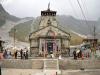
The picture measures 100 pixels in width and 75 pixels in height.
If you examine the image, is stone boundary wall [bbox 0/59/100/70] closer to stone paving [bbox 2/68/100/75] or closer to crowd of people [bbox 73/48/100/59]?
stone paving [bbox 2/68/100/75]

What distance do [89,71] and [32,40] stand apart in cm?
2721

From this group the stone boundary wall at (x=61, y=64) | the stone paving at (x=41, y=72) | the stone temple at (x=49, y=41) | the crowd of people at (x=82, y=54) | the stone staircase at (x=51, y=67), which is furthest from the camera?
the stone temple at (x=49, y=41)

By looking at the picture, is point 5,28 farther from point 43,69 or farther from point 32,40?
point 43,69

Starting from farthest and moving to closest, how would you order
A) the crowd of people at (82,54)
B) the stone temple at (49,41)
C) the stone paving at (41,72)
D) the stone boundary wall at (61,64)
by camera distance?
the stone temple at (49,41) < the crowd of people at (82,54) < the stone boundary wall at (61,64) < the stone paving at (41,72)

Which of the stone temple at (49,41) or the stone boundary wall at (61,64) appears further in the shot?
the stone temple at (49,41)

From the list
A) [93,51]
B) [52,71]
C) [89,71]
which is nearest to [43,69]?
[52,71]

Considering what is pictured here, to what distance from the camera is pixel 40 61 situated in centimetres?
4078

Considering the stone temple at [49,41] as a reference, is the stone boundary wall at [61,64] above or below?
below

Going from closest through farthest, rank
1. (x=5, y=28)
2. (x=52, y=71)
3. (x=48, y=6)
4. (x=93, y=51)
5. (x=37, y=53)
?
1. (x=52, y=71)
2. (x=93, y=51)
3. (x=37, y=53)
4. (x=48, y=6)
5. (x=5, y=28)

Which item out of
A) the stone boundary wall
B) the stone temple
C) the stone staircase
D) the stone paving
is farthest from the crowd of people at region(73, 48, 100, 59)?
the stone temple

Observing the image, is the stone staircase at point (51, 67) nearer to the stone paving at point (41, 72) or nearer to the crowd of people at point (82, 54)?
the stone paving at point (41, 72)

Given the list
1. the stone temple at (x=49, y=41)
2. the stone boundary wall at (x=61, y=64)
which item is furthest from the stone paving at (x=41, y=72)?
the stone temple at (x=49, y=41)

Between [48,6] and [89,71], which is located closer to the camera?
[89,71]

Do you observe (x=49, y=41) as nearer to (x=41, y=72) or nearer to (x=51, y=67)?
(x=51, y=67)
